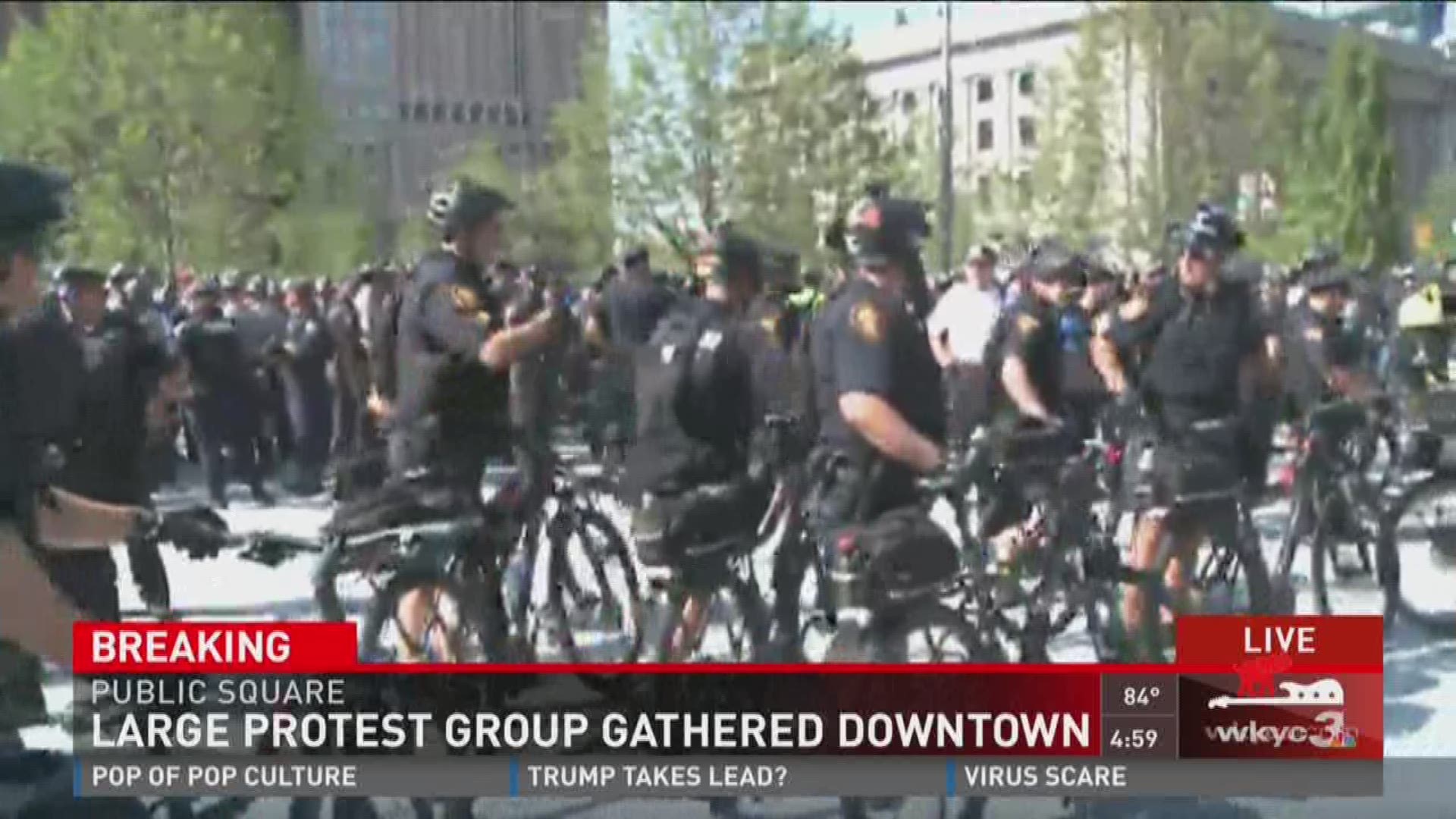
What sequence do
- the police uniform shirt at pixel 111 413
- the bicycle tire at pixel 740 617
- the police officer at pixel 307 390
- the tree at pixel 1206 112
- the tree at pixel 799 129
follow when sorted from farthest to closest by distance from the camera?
the police officer at pixel 307 390 < the bicycle tire at pixel 740 617 < the tree at pixel 1206 112 < the police uniform shirt at pixel 111 413 < the tree at pixel 799 129

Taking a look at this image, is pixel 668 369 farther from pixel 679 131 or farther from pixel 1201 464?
pixel 1201 464

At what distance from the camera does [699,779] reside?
422cm

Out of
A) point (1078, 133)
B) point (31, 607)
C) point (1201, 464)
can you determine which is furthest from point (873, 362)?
point (31, 607)

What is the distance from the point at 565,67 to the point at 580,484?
1219 millimetres

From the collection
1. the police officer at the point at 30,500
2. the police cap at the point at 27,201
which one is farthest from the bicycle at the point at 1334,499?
the police cap at the point at 27,201

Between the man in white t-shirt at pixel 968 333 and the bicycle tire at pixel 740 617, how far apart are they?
62 cm

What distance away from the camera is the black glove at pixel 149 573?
411 cm

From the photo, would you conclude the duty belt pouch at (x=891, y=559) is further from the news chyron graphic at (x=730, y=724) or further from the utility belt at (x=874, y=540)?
the news chyron graphic at (x=730, y=724)

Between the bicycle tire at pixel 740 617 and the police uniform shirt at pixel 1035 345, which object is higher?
the police uniform shirt at pixel 1035 345

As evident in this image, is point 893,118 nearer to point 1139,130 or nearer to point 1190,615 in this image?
point 1139,130

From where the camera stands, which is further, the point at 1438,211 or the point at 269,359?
the point at 269,359

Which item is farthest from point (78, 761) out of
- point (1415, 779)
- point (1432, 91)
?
point (1432, 91)

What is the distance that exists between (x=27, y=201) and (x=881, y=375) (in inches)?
72.9

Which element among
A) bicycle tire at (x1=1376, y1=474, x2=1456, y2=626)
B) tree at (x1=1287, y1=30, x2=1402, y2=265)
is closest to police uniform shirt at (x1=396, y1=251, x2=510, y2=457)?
tree at (x1=1287, y1=30, x2=1402, y2=265)
